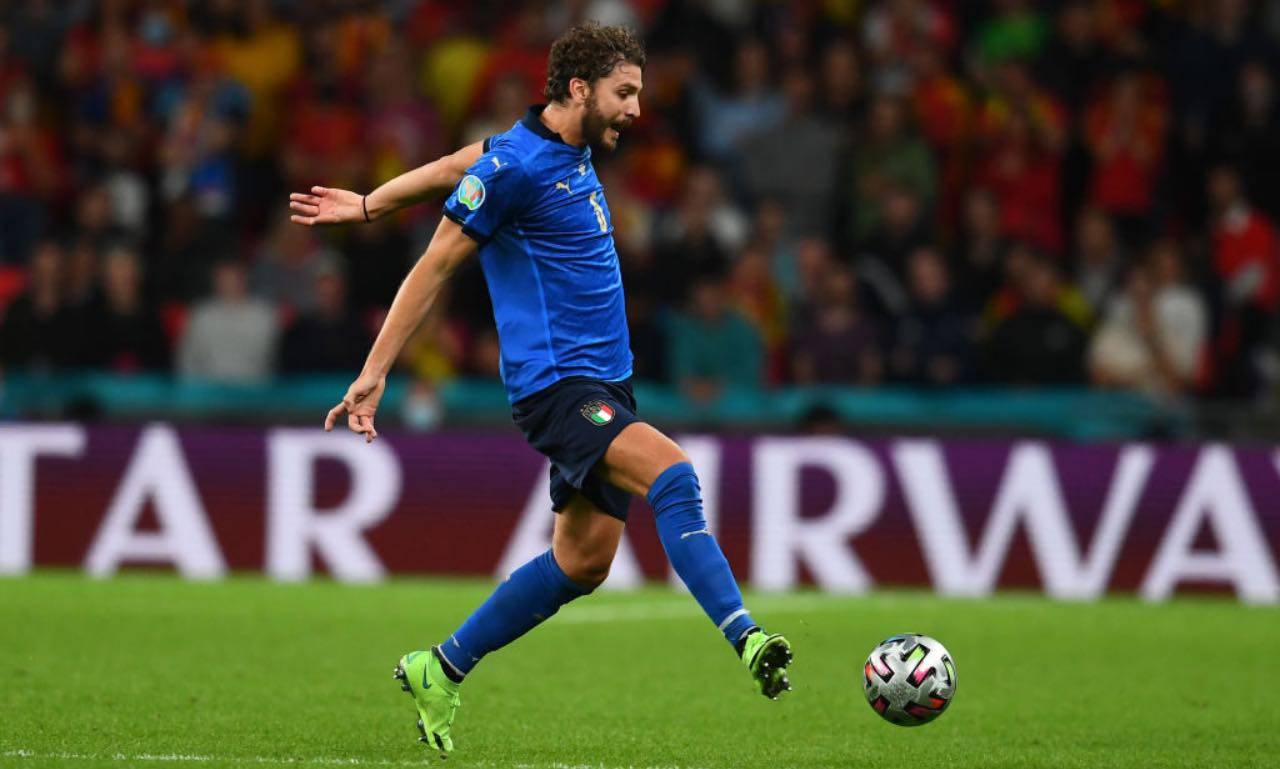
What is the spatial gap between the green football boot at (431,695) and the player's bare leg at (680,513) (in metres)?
0.85

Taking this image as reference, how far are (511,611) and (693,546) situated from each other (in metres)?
0.76

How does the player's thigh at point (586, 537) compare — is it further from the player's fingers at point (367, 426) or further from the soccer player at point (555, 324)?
the player's fingers at point (367, 426)

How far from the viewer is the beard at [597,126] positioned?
643 cm

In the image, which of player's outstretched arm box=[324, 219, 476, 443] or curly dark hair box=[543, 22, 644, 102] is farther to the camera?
curly dark hair box=[543, 22, 644, 102]

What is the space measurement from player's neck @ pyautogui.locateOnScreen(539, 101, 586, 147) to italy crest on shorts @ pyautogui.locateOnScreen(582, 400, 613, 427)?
0.84 metres

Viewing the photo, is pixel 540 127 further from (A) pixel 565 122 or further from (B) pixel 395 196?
(B) pixel 395 196

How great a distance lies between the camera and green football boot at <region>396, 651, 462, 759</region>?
6.45 m

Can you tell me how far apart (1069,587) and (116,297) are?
700cm

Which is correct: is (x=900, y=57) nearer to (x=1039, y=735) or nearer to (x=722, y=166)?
(x=722, y=166)

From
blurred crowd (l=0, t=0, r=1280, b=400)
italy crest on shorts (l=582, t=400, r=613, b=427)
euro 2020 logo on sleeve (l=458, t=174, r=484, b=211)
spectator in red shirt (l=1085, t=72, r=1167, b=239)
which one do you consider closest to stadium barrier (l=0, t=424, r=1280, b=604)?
blurred crowd (l=0, t=0, r=1280, b=400)

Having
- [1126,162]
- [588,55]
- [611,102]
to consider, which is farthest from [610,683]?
[1126,162]

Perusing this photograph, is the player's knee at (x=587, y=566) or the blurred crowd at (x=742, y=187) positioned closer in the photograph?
the player's knee at (x=587, y=566)

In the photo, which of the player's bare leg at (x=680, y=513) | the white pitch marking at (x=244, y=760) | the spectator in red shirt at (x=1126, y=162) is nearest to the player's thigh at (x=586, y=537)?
the player's bare leg at (x=680, y=513)

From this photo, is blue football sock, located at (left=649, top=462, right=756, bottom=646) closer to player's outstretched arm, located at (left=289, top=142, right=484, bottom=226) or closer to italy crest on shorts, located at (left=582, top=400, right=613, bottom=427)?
italy crest on shorts, located at (left=582, top=400, right=613, bottom=427)
